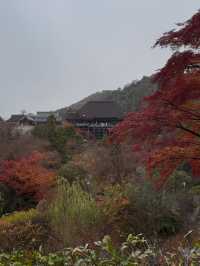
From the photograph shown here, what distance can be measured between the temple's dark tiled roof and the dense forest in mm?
14131

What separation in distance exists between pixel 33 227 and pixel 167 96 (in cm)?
606

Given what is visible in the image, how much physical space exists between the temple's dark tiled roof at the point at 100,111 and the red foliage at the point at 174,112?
3113 centimetres

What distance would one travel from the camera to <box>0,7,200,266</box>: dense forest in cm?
356

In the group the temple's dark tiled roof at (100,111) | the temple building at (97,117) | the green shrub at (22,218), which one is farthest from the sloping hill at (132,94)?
the green shrub at (22,218)

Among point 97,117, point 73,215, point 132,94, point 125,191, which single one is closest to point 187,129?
point 73,215

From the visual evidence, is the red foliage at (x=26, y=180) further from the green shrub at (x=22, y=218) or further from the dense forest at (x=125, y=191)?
the green shrub at (x=22, y=218)

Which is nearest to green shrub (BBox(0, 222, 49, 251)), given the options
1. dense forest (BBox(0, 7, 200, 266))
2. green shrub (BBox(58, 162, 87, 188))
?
dense forest (BBox(0, 7, 200, 266))

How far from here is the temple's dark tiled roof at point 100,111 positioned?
1485 inches

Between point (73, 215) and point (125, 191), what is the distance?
1897 millimetres

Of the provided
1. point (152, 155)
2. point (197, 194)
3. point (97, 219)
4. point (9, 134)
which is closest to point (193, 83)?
point (152, 155)

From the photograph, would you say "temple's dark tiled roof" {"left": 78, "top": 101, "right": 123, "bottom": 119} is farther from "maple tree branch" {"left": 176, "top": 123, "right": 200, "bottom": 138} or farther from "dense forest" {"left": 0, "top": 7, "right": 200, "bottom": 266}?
"maple tree branch" {"left": 176, "top": 123, "right": 200, "bottom": 138}

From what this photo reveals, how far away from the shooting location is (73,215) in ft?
33.0

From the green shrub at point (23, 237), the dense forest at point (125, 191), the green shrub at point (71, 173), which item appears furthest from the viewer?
the green shrub at point (71, 173)

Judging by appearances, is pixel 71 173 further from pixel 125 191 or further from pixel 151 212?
pixel 151 212
